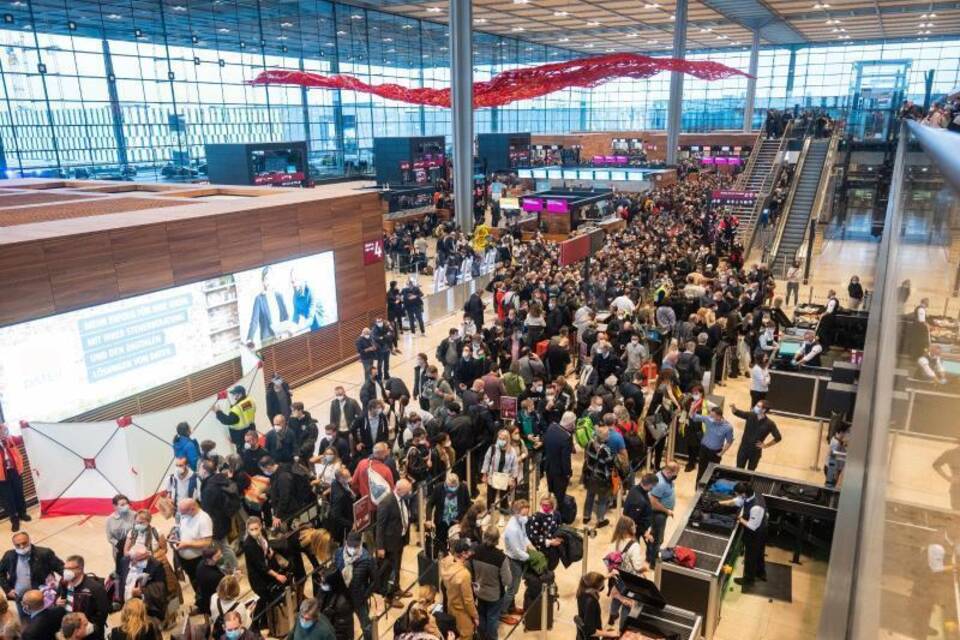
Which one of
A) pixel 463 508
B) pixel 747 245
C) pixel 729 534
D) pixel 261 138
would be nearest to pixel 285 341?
pixel 463 508

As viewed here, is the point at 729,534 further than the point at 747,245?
No

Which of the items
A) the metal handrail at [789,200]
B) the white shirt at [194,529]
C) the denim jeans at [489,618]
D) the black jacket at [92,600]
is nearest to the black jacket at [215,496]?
the white shirt at [194,529]

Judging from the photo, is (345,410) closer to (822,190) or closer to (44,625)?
(44,625)

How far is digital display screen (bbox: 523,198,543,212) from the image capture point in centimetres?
2742

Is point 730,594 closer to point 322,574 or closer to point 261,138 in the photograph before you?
point 322,574

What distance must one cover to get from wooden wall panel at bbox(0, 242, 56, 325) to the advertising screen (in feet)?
0.53

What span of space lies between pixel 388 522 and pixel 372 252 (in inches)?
365

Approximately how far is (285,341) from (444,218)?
61.4 ft

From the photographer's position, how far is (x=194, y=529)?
21.4 ft

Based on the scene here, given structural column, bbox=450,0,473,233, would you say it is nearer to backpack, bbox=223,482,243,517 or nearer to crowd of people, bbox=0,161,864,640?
crowd of people, bbox=0,161,864,640

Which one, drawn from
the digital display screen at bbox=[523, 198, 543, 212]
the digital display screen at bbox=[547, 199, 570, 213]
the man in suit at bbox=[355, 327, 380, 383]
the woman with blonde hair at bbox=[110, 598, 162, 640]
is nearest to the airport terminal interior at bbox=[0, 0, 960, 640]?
the woman with blonde hair at bbox=[110, 598, 162, 640]

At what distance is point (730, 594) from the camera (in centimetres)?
719

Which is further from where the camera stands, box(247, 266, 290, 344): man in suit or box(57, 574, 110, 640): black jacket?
box(247, 266, 290, 344): man in suit


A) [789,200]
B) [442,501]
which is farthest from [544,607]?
[789,200]
